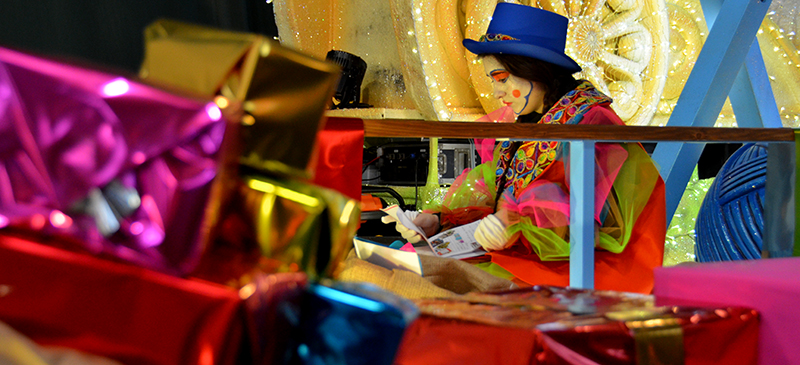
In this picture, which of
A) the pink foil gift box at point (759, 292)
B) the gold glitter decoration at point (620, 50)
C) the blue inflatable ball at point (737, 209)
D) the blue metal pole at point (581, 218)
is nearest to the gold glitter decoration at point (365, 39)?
the gold glitter decoration at point (620, 50)

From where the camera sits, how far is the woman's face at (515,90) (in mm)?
1342

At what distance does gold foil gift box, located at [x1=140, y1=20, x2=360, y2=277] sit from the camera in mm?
221

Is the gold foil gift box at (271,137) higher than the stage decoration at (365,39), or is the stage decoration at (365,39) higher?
the stage decoration at (365,39)

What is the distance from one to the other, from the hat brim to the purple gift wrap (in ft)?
3.88

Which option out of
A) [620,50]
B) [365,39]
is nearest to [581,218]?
[620,50]

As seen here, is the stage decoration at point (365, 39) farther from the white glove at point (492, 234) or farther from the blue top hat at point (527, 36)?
the white glove at point (492, 234)

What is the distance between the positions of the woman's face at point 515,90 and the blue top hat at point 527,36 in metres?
0.05

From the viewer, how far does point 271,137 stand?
0.23 metres

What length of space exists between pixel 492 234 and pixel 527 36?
1.84 feet

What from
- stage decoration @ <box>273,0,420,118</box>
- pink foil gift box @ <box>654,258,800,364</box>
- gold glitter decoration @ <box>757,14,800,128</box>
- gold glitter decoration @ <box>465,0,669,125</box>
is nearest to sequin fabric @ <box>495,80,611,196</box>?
pink foil gift box @ <box>654,258,800,364</box>

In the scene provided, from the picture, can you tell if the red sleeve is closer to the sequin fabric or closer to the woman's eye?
the sequin fabric

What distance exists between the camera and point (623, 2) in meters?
1.91

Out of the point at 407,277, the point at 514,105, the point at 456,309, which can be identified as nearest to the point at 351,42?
the point at 514,105

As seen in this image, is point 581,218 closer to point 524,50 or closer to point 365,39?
point 524,50
